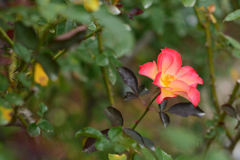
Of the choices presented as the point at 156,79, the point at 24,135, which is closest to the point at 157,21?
the point at 156,79

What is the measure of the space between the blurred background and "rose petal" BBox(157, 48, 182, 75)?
73mm

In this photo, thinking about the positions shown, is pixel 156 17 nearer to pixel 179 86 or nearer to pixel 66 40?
pixel 179 86

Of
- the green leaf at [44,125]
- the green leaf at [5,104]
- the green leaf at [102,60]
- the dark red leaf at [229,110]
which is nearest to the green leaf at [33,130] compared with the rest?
the green leaf at [44,125]

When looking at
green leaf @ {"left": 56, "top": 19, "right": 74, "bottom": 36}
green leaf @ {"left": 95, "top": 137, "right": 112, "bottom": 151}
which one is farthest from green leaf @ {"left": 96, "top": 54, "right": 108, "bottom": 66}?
green leaf @ {"left": 95, "top": 137, "right": 112, "bottom": 151}

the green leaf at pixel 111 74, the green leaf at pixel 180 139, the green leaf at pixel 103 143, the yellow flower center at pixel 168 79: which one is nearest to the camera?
the green leaf at pixel 180 139

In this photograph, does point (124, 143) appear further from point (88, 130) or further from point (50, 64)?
point (50, 64)

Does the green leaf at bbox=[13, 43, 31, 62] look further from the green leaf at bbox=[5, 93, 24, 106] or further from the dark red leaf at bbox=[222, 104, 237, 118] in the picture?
the dark red leaf at bbox=[222, 104, 237, 118]

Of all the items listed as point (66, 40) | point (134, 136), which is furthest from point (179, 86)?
point (66, 40)

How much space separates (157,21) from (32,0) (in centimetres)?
121

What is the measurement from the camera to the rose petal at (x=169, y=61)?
57cm

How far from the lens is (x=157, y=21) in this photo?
60.7 inches

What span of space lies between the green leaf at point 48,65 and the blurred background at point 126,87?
0.25ft

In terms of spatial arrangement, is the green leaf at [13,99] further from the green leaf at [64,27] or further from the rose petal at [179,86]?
the rose petal at [179,86]

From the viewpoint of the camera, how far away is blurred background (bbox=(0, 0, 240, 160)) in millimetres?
489
